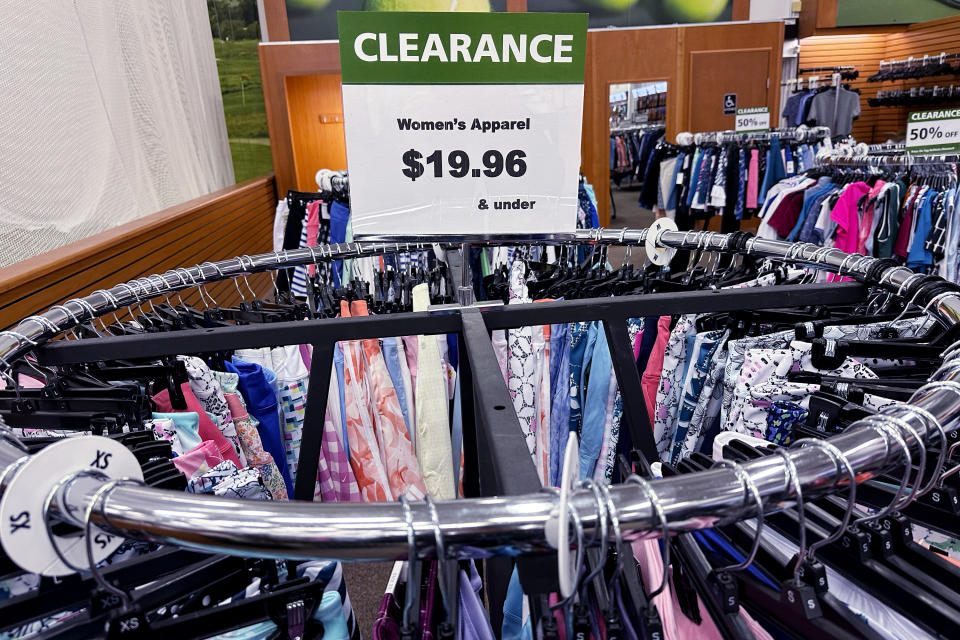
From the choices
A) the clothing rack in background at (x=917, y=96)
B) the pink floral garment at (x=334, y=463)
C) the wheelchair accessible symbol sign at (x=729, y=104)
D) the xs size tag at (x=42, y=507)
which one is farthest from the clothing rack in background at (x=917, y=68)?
the xs size tag at (x=42, y=507)

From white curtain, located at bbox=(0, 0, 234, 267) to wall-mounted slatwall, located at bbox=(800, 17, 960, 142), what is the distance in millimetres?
8069

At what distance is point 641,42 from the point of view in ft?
21.6

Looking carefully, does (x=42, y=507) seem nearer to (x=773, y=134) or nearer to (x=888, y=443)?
(x=888, y=443)

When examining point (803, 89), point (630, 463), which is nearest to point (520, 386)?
point (630, 463)

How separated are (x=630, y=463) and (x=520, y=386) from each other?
31.6 inches

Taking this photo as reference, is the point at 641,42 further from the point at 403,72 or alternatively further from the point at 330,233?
A: the point at 403,72

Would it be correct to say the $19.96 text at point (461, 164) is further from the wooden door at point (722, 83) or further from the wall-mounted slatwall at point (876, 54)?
the wall-mounted slatwall at point (876, 54)

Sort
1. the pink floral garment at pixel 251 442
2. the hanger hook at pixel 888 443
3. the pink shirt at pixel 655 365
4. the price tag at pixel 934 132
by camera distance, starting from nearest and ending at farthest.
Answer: the hanger hook at pixel 888 443 → the pink floral garment at pixel 251 442 → the pink shirt at pixel 655 365 → the price tag at pixel 934 132

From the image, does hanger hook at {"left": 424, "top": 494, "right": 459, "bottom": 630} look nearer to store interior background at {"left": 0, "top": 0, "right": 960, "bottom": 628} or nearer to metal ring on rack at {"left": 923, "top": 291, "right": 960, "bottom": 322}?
metal ring on rack at {"left": 923, "top": 291, "right": 960, "bottom": 322}

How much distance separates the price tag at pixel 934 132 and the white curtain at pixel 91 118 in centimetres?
414

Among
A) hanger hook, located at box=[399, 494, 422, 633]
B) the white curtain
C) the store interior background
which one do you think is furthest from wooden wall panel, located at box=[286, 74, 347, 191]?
hanger hook, located at box=[399, 494, 422, 633]

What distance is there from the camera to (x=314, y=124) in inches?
260

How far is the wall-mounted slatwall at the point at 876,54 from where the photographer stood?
803cm

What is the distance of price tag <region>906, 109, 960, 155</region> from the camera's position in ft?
10.6
